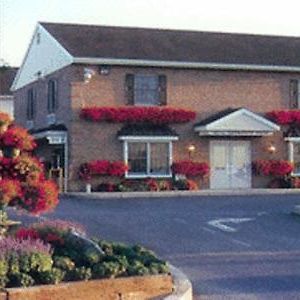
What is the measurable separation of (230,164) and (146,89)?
5.02 metres

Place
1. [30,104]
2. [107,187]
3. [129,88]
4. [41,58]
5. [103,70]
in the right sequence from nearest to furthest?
[107,187] < [103,70] < [129,88] < [41,58] < [30,104]

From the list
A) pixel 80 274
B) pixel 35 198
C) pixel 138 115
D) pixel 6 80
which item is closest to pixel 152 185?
pixel 138 115

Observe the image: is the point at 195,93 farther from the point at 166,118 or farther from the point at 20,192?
the point at 20,192

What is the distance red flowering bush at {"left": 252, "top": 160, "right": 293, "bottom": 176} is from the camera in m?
39.2

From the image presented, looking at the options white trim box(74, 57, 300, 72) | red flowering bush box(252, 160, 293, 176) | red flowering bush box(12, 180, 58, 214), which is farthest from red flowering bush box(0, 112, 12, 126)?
red flowering bush box(252, 160, 293, 176)

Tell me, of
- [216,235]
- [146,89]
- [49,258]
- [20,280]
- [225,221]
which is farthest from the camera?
[146,89]

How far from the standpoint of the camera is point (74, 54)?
3700 cm

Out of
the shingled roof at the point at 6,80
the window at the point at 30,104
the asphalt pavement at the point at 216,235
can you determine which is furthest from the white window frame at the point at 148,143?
the shingled roof at the point at 6,80

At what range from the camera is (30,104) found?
44.8 meters

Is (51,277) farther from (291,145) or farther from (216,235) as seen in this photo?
(291,145)

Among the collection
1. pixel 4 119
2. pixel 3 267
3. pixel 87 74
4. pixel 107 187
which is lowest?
pixel 3 267

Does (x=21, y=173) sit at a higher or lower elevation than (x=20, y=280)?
higher

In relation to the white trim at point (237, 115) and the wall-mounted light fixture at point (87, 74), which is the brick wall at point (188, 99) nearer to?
the wall-mounted light fixture at point (87, 74)

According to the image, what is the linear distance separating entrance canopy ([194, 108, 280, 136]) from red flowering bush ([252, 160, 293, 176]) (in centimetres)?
128
